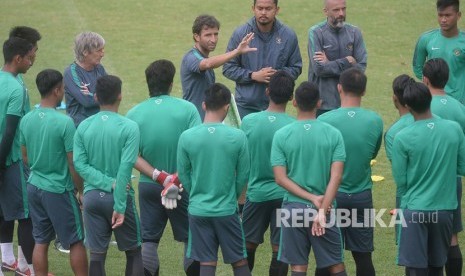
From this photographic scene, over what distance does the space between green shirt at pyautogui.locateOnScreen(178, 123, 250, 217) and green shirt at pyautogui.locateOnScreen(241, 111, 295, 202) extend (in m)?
0.51

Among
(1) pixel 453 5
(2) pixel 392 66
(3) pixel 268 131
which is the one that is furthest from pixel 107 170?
(2) pixel 392 66

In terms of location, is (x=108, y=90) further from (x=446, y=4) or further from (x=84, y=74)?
(x=446, y=4)

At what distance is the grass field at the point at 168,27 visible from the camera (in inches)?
674

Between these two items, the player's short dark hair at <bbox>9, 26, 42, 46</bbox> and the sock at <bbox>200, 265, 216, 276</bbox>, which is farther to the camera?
the player's short dark hair at <bbox>9, 26, 42, 46</bbox>

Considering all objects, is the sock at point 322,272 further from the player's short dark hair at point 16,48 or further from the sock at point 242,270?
the player's short dark hair at point 16,48

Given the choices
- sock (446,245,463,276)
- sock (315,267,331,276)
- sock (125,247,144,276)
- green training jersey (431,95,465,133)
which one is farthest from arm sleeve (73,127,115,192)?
sock (446,245,463,276)

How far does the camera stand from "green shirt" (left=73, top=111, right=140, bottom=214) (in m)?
8.33

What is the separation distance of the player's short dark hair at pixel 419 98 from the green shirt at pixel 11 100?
11.5ft

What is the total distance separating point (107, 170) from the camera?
8445mm

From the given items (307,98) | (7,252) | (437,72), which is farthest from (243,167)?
(7,252)

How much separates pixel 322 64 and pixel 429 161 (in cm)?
271

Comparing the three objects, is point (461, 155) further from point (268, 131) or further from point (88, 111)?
point (88, 111)

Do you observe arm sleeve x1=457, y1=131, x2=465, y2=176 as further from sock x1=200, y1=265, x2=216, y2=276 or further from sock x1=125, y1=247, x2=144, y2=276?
sock x1=125, y1=247, x2=144, y2=276

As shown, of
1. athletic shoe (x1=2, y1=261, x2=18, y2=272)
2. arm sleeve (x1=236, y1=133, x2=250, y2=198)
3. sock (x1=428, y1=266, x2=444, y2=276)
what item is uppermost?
arm sleeve (x1=236, y1=133, x2=250, y2=198)
